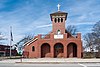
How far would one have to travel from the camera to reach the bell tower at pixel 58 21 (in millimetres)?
52844

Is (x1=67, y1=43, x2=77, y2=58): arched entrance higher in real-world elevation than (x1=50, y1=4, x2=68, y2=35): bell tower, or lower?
lower

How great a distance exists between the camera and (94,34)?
7175 centimetres

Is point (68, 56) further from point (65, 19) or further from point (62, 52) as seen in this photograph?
point (65, 19)

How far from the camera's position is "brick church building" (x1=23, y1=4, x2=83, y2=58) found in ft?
167

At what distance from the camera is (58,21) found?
53.7 meters

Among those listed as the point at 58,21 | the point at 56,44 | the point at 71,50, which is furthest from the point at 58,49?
the point at 58,21

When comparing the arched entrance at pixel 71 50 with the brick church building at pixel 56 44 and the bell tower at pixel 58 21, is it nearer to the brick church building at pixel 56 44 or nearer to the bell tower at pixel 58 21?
the brick church building at pixel 56 44

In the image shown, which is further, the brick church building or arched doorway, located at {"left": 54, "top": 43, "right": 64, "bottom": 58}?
arched doorway, located at {"left": 54, "top": 43, "right": 64, "bottom": 58}

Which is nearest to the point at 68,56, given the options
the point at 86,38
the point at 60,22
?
the point at 60,22

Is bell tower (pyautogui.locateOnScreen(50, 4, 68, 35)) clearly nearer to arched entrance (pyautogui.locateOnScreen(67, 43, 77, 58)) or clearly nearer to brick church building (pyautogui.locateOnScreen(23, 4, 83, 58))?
brick church building (pyautogui.locateOnScreen(23, 4, 83, 58))

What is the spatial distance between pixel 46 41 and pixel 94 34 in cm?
2599

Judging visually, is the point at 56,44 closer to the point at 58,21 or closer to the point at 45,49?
the point at 45,49

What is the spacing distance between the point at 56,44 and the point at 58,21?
5.98m

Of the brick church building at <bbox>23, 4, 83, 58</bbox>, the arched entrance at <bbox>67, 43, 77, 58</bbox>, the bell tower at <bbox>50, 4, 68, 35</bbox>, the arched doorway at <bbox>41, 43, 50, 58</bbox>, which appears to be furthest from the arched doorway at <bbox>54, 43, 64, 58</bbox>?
the bell tower at <bbox>50, 4, 68, 35</bbox>
